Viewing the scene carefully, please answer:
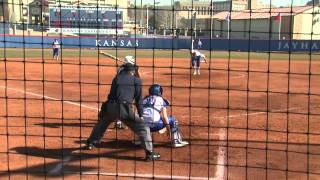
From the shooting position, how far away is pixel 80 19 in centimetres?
1683

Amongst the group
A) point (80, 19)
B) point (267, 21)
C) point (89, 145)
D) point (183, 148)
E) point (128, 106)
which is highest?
point (267, 21)

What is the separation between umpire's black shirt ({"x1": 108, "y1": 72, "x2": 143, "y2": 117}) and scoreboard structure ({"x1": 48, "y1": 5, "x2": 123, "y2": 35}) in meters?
0.80

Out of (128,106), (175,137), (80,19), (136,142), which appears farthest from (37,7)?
(128,106)

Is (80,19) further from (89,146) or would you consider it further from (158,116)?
(89,146)

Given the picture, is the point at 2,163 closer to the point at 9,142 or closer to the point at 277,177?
the point at 9,142

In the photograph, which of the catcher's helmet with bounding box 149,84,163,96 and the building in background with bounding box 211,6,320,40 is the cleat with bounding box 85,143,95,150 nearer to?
the catcher's helmet with bounding box 149,84,163,96

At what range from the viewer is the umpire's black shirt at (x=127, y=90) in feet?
26.6

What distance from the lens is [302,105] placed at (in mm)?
14250

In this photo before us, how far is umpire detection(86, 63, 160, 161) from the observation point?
8.08 m

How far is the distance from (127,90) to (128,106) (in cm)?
26

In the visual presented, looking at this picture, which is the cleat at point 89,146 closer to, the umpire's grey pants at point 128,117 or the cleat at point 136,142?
the umpire's grey pants at point 128,117

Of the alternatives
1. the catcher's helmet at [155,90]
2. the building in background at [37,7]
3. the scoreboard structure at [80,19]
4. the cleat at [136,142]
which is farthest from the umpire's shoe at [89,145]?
the building in background at [37,7]

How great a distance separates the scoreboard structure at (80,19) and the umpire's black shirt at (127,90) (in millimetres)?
797

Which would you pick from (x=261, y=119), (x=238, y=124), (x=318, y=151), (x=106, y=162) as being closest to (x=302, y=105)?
(x=261, y=119)
